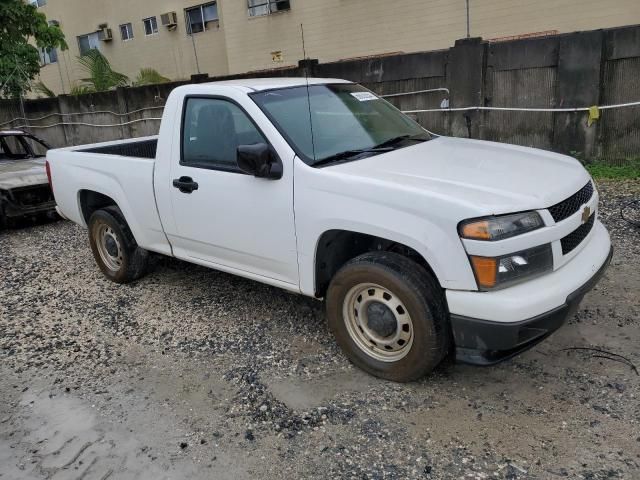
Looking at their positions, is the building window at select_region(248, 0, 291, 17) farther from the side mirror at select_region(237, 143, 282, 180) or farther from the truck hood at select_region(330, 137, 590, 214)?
the side mirror at select_region(237, 143, 282, 180)

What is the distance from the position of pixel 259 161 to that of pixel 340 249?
789 millimetres

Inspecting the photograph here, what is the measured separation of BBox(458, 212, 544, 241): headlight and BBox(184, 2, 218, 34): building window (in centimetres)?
1858

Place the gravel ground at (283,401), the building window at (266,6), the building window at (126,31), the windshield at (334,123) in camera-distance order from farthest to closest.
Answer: the building window at (126,31), the building window at (266,6), the windshield at (334,123), the gravel ground at (283,401)

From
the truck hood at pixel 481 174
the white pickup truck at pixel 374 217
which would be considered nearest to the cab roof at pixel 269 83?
the white pickup truck at pixel 374 217

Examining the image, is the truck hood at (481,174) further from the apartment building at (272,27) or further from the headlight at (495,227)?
the apartment building at (272,27)

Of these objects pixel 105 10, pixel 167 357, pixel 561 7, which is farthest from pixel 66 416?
pixel 105 10

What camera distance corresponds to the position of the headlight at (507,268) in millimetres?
2844

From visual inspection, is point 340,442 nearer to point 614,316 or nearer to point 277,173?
point 277,173

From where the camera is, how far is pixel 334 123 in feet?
13.1

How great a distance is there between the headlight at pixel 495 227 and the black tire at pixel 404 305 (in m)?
0.43

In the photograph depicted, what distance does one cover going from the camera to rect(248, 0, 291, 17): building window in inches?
634

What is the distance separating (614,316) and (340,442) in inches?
93.4

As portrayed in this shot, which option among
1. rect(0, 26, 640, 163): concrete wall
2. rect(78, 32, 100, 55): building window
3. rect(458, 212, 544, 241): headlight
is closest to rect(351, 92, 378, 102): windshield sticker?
rect(458, 212, 544, 241): headlight

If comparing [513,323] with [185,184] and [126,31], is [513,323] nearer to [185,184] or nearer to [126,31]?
[185,184]
